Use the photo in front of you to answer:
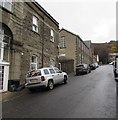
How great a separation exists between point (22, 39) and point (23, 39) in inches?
7.7

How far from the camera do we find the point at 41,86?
1495 centimetres

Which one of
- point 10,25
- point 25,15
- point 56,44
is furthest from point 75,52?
point 10,25

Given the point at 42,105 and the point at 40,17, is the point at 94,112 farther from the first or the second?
the point at 40,17

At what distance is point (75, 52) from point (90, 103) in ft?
110

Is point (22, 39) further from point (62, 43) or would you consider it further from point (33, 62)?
point (62, 43)

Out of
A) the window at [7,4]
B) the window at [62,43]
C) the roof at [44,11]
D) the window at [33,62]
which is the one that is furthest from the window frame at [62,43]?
the window at [7,4]

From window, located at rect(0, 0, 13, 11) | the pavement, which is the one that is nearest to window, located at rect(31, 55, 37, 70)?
the pavement

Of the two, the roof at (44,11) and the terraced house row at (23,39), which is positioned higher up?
the roof at (44,11)

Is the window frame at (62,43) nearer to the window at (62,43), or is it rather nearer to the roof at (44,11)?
the window at (62,43)

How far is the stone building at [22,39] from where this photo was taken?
603 inches

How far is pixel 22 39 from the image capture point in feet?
58.6

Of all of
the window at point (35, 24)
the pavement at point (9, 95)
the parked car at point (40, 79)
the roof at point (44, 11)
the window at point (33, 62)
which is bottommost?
the pavement at point (9, 95)

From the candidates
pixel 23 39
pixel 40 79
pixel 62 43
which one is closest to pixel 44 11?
pixel 23 39

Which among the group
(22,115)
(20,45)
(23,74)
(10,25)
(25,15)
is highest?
(25,15)
